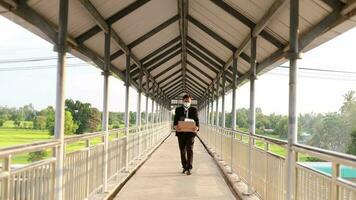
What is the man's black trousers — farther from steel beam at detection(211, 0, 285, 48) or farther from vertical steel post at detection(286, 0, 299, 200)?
vertical steel post at detection(286, 0, 299, 200)

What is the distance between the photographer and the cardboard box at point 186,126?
9.20 m

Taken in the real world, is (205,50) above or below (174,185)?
above

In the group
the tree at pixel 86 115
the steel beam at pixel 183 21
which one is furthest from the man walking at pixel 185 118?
the tree at pixel 86 115

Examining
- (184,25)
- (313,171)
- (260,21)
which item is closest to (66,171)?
(313,171)

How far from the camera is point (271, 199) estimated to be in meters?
5.63

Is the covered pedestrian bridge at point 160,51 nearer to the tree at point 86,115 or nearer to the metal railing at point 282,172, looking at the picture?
the metal railing at point 282,172

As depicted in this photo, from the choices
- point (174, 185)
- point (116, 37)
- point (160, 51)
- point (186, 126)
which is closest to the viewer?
point (174, 185)

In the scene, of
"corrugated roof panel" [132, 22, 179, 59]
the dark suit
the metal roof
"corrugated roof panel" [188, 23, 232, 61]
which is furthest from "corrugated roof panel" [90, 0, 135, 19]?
"corrugated roof panel" [188, 23, 232, 61]

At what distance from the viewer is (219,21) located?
9406 mm

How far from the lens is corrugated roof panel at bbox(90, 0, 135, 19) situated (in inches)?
266

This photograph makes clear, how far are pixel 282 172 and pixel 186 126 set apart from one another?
14.2 feet

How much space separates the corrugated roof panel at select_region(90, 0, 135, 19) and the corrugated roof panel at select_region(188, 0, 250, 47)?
1.82 meters

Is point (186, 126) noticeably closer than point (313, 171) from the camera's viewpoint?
No

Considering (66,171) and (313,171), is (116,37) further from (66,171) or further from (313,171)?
(313,171)
